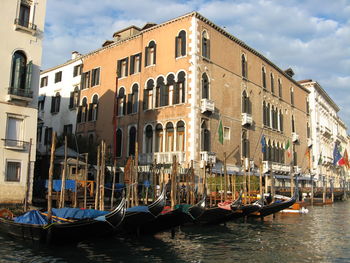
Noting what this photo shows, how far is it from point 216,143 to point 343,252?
11458mm

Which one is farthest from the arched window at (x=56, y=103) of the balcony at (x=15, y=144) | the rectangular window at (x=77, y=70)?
the balcony at (x=15, y=144)

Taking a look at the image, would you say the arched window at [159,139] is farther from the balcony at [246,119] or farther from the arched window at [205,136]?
the balcony at [246,119]

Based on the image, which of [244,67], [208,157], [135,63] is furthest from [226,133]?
[135,63]

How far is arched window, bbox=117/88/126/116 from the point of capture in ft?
78.4

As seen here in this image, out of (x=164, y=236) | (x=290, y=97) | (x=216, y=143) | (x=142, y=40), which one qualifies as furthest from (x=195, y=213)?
(x=290, y=97)

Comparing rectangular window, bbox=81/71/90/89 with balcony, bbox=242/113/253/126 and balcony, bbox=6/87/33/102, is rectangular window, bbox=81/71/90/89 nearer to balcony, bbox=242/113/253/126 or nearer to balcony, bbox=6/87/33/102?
balcony, bbox=242/113/253/126

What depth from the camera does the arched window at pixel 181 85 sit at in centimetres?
2061

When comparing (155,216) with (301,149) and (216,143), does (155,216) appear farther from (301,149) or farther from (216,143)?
(301,149)

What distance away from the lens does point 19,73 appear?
1562 centimetres

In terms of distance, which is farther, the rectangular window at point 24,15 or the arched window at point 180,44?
the arched window at point 180,44

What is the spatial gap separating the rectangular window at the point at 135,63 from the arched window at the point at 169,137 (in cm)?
453

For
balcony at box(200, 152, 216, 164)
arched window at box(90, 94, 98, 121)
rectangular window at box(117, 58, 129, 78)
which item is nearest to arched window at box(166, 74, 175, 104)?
balcony at box(200, 152, 216, 164)

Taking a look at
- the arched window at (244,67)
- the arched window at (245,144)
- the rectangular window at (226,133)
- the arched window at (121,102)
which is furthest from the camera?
the arched window at (244,67)

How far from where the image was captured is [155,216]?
11.6 m
